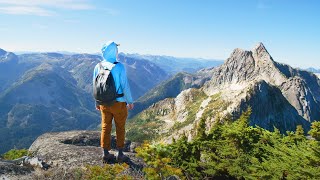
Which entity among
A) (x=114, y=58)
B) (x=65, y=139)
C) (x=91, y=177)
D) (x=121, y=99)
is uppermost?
(x=114, y=58)

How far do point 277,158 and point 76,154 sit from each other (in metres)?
9.09

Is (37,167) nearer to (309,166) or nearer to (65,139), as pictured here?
(65,139)

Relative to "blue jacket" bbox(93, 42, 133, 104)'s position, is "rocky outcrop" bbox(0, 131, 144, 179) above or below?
below

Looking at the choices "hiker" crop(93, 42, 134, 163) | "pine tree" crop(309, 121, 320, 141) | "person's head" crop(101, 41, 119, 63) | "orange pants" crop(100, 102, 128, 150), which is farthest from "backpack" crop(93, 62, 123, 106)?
"pine tree" crop(309, 121, 320, 141)

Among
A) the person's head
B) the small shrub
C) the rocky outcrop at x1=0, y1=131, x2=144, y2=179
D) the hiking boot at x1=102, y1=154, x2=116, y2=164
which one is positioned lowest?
the rocky outcrop at x1=0, y1=131, x2=144, y2=179

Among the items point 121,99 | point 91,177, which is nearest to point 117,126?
point 121,99

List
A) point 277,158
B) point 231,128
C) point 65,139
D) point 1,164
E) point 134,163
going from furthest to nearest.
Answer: point 65,139
point 231,128
point 134,163
point 277,158
point 1,164

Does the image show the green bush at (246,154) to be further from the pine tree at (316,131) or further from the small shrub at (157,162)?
the small shrub at (157,162)

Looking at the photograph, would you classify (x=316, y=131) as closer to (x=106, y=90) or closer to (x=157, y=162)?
(x=157, y=162)

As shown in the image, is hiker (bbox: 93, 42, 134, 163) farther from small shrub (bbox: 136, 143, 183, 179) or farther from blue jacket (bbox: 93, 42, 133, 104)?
small shrub (bbox: 136, 143, 183, 179)

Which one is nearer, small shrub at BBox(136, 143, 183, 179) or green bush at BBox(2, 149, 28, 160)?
small shrub at BBox(136, 143, 183, 179)

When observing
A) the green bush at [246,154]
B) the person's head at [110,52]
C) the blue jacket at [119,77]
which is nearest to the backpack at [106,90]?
the blue jacket at [119,77]

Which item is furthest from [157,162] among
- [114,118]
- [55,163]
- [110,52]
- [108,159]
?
[55,163]

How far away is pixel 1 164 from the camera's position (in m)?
14.1
